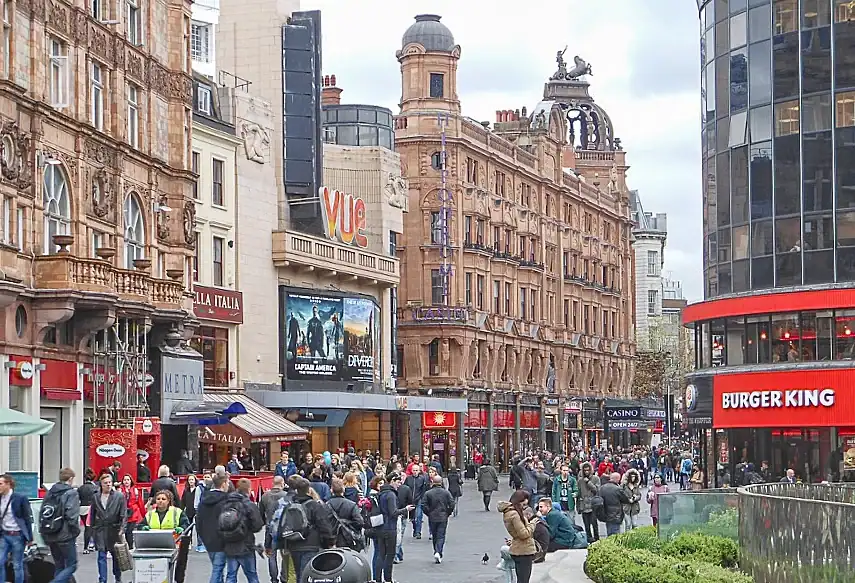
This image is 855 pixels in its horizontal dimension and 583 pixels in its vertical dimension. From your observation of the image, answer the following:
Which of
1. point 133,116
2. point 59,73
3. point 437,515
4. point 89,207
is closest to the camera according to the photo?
point 437,515

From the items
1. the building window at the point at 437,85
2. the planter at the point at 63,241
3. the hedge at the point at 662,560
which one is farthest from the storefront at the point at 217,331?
the hedge at the point at 662,560

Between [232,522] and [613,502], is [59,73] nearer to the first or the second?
[613,502]

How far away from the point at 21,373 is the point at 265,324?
23049mm

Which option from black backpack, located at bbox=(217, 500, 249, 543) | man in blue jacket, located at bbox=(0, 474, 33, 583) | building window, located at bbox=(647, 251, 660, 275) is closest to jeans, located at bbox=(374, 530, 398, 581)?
black backpack, located at bbox=(217, 500, 249, 543)

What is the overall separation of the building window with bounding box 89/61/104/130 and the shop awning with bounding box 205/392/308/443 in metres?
9.79

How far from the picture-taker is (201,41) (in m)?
65.2

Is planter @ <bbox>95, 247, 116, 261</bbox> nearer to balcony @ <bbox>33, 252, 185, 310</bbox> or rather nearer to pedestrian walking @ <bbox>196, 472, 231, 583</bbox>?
balcony @ <bbox>33, 252, 185, 310</bbox>

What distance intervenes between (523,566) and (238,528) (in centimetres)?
369

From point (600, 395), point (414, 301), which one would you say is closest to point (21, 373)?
point (414, 301)

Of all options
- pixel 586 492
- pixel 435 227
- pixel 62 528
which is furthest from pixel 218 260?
pixel 62 528

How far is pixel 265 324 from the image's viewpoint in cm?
5975

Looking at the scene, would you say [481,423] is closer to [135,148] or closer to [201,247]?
[201,247]

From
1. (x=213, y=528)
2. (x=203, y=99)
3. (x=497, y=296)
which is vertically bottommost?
(x=213, y=528)

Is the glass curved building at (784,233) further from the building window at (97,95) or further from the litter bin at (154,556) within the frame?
the litter bin at (154,556)
